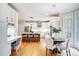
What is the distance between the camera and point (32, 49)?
8.66 feet

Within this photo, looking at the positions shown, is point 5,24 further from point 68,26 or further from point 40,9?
point 68,26

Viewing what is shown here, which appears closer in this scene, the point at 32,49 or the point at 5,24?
the point at 5,24

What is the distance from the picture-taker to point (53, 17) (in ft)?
8.76

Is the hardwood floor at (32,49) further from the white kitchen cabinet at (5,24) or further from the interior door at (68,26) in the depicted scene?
the interior door at (68,26)

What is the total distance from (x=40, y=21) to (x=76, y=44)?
39.0 inches

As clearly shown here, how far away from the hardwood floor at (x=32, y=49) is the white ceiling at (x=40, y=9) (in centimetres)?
61

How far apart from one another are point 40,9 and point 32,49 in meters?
0.95

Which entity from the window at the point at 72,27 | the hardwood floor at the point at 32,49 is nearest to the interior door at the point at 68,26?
the window at the point at 72,27

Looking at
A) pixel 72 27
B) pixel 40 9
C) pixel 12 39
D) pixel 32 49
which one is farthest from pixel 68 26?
pixel 12 39

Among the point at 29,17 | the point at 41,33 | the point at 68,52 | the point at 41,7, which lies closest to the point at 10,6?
the point at 29,17

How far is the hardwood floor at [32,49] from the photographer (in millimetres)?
2562

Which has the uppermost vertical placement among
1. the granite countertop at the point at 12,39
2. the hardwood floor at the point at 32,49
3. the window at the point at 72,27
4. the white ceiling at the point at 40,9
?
the white ceiling at the point at 40,9

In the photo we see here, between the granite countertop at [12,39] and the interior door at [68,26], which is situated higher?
the interior door at [68,26]

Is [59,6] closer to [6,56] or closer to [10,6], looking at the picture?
[10,6]
